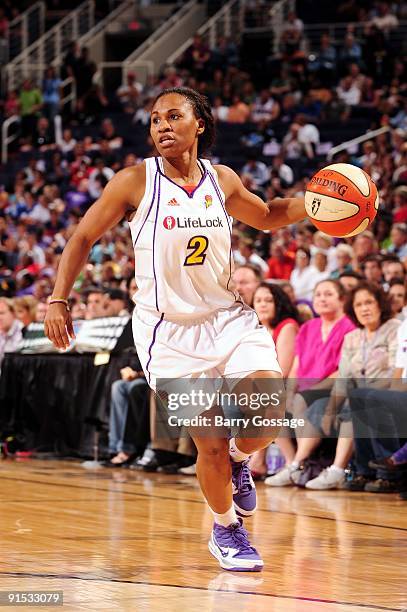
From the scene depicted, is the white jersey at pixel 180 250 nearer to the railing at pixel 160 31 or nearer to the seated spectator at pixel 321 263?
the seated spectator at pixel 321 263

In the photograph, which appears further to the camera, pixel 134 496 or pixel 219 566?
pixel 134 496

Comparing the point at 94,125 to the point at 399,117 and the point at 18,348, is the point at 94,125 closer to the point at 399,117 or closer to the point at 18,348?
the point at 399,117

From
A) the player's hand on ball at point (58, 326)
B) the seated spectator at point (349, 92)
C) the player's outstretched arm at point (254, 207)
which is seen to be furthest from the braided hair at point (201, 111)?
the seated spectator at point (349, 92)

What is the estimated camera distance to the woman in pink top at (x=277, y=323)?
8836 millimetres

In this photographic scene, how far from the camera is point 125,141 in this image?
68.0 ft

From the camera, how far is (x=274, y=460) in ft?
29.2

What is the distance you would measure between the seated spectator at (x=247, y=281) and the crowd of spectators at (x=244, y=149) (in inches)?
41.1

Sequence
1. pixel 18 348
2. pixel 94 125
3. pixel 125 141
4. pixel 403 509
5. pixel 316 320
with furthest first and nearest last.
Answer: pixel 94 125 < pixel 125 141 < pixel 18 348 < pixel 316 320 < pixel 403 509

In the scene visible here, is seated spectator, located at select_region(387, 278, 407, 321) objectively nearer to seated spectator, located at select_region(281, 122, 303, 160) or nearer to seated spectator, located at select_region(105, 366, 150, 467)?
seated spectator, located at select_region(105, 366, 150, 467)

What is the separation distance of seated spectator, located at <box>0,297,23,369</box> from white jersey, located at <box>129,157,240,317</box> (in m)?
6.97

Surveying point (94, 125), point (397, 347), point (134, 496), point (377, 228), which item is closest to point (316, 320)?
point (397, 347)

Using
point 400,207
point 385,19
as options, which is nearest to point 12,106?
point 385,19

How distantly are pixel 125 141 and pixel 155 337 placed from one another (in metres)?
16.1

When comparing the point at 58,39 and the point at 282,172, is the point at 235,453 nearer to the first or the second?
the point at 282,172
